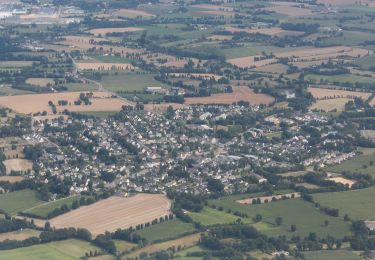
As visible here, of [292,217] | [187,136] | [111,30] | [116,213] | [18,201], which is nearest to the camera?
[292,217]

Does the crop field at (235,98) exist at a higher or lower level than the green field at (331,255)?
lower

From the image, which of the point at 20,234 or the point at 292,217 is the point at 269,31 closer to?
the point at 292,217

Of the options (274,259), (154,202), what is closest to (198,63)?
(154,202)

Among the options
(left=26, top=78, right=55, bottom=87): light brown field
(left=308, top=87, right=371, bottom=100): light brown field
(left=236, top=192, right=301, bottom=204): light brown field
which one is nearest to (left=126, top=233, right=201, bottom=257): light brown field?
(left=236, top=192, right=301, bottom=204): light brown field

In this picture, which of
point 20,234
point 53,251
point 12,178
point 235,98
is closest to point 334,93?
point 235,98

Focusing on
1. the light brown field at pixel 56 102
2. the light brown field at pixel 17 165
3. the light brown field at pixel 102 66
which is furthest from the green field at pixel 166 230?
the light brown field at pixel 102 66

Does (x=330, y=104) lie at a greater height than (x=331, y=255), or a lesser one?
lesser

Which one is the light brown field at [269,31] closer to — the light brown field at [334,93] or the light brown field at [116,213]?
the light brown field at [334,93]
